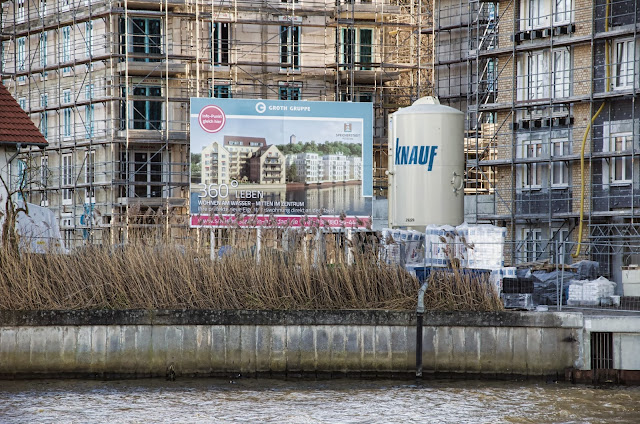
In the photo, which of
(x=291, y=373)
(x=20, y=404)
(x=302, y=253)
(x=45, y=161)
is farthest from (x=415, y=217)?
(x=45, y=161)

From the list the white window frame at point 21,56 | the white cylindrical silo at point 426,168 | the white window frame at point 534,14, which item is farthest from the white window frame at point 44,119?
the white cylindrical silo at point 426,168

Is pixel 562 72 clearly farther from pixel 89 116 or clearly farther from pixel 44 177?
pixel 44 177

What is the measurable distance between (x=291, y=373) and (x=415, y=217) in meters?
9.59

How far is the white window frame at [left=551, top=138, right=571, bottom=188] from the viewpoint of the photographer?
40094mm

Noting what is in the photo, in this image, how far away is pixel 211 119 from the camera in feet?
125

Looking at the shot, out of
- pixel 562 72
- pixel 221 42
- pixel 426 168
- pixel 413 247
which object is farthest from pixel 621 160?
pixel 221 42

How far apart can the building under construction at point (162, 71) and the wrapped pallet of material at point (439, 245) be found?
24.4 m

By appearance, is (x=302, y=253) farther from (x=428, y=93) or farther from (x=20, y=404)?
(x=428, y=93)

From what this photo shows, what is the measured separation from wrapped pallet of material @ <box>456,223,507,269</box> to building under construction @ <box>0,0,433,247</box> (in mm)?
25362

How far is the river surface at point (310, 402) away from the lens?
19375 mm

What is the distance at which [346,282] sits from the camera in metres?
23.8

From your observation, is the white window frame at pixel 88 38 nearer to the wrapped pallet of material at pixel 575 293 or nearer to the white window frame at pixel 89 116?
the white window frame at pixel 89 116

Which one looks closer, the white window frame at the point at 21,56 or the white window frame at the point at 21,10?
the white window frame at the point at 21,56

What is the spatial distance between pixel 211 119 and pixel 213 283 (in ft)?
49.5
